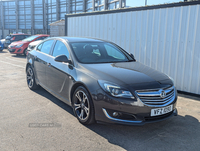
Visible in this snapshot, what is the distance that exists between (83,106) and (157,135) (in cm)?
134

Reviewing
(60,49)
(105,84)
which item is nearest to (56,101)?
(60,49)

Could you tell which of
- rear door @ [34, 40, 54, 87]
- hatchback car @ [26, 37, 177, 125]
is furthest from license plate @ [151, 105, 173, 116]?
rear door @ [34, 40, 54, 87]

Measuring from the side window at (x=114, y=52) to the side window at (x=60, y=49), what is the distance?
95 cm

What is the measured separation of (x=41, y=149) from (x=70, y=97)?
1289 mm

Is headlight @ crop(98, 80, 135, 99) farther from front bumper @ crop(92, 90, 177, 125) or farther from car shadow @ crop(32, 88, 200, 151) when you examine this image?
car shadow @ crop(32, 88, 200, 151)

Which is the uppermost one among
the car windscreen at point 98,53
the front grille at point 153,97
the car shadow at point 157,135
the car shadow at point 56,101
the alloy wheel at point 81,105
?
the car windscreen at point 98,53

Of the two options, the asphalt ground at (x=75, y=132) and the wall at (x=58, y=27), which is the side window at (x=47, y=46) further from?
the wall at (x=58, y=27)

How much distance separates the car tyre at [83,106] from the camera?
Result: 11.5 feet

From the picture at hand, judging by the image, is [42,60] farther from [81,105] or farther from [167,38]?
[167,38]

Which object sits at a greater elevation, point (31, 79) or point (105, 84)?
point (105, 84)

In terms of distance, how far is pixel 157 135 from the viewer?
3.45 m

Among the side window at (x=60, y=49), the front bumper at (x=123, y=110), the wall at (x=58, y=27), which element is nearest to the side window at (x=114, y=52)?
the side window at (x=60, y=49)

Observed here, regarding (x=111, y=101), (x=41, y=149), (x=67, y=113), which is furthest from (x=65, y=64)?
(x=41, y=149)

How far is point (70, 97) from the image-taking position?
4.04 meters
